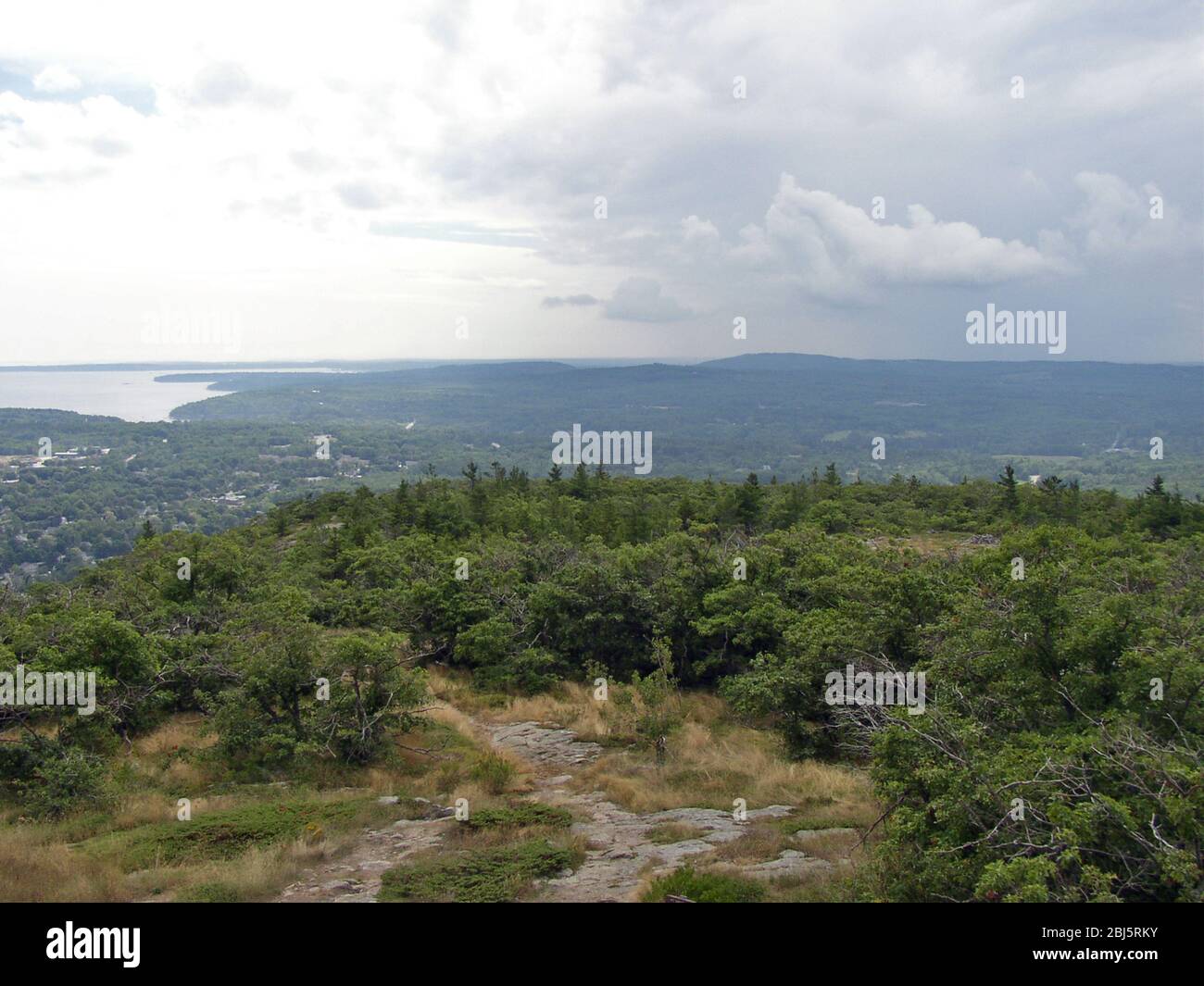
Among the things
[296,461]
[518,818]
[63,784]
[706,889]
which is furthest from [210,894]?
[296,461]

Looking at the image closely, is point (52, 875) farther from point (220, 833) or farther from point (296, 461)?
point (296, 461)

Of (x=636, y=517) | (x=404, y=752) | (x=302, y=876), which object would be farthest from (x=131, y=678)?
(x=636, y=517)

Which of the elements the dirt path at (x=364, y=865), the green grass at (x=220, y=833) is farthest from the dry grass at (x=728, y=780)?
the green grass at (x=220, y=833)

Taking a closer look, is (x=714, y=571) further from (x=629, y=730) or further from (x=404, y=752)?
(x=404, y=752)

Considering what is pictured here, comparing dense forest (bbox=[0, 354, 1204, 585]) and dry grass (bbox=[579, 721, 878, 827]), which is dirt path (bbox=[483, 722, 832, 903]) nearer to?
dry grass (bbox=[579, 721, 878, 827])

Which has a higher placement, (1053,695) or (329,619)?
(1053,695)

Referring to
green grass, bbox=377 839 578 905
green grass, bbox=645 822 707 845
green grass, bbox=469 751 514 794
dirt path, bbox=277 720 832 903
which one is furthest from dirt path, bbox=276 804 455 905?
green grass, bbox=645 822 707 845
